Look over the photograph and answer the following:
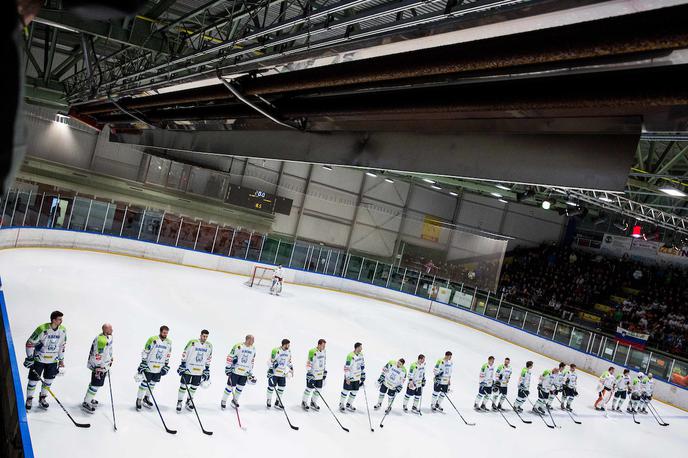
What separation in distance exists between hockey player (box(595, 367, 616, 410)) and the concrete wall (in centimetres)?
498

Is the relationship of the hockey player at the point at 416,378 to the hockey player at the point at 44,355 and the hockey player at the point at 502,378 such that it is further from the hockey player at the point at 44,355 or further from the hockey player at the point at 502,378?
the hockey player at the point at 44,355

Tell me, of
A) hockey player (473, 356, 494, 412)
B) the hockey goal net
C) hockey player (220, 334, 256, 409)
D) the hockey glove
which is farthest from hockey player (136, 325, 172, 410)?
the hockey goal net

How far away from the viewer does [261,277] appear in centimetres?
2247

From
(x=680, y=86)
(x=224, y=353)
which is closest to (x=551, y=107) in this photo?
(x=680, y=86)

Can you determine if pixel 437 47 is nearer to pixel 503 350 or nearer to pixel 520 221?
pixel 503 350

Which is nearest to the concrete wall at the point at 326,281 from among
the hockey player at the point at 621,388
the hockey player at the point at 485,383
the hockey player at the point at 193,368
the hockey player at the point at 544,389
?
the hockey player at the point at 621,388

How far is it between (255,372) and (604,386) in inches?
416

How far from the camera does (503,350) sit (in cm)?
2052

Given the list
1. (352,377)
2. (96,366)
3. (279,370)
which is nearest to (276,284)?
(352,377)

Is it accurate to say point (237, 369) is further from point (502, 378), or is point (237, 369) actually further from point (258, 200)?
point (258, 200)

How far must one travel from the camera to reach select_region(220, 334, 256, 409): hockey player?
865cm

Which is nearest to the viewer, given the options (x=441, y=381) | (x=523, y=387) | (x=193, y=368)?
(x=193, y=368)

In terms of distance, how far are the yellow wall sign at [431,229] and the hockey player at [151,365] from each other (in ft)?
74.2

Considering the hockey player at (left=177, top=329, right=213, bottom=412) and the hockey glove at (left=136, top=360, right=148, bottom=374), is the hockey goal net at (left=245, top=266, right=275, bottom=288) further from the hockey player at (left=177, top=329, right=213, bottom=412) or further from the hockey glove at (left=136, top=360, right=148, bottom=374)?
the hockey glove at (left=136, top=360, right=148, bottom=374)
